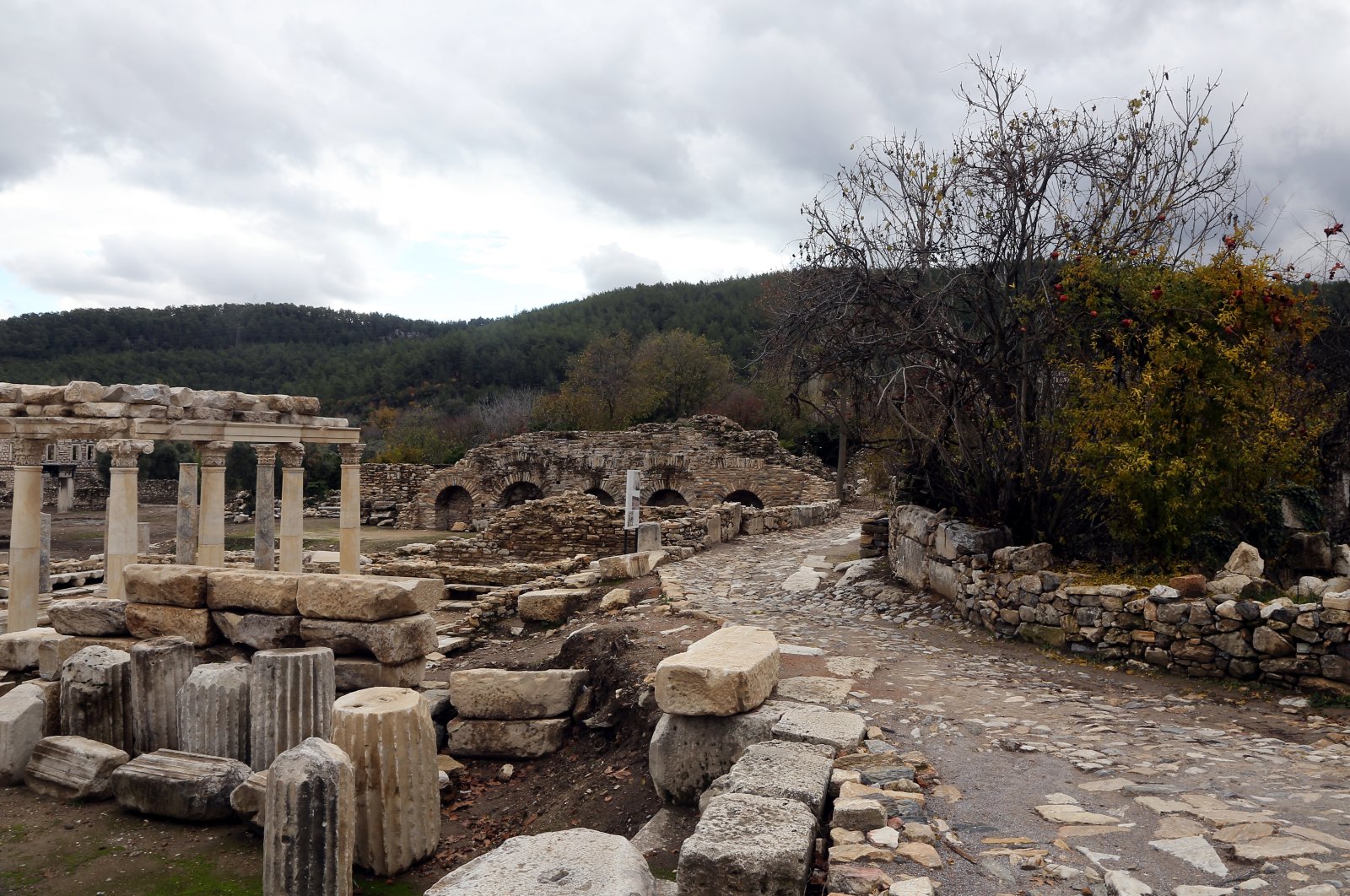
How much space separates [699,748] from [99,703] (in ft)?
→ 16.3

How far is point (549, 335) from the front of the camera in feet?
→ 207

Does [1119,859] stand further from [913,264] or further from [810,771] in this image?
[913,264]

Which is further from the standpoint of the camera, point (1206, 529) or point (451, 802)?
point (1206, 529)

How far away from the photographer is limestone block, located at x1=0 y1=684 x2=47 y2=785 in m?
6.60

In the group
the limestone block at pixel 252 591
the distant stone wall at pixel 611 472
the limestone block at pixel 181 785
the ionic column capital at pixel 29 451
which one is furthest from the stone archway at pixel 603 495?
the limestone block at pixel 181 785

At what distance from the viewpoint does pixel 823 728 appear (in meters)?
5.01

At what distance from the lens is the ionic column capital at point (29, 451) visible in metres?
12.3

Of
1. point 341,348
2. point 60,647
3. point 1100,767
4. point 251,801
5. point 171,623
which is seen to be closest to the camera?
point 1100,767

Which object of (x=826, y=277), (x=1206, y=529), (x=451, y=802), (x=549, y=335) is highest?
(x=549, y=335)

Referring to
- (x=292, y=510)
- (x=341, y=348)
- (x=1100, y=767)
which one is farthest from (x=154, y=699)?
(x=341, y=348)

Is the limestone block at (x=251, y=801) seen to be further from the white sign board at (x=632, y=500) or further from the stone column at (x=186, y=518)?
the stone column at (x=186, y=518)

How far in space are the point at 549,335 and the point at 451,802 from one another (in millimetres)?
58282

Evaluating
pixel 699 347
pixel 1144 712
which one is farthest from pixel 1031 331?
pixel 699 347

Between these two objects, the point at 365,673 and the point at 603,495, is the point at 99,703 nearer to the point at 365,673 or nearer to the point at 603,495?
the point at 365,673
